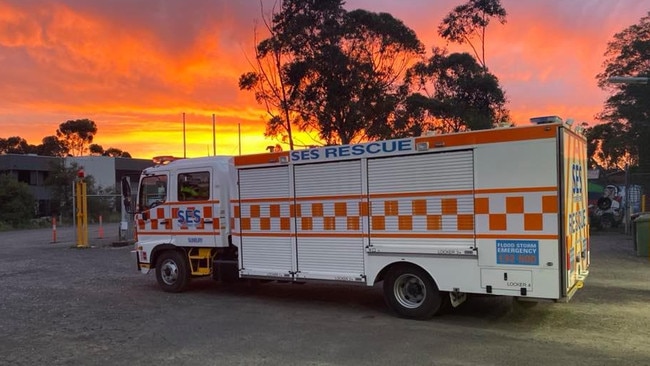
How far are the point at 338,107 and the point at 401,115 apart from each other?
3353mm

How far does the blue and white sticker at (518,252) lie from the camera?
23.5 feet

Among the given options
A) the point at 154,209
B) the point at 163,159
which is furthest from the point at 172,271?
the point at 163,159

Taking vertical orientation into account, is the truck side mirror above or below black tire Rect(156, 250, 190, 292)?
above

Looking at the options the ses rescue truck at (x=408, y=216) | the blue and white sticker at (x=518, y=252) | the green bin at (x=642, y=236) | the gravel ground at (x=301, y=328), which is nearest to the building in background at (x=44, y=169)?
the gravel ground at (x=301, y=328)

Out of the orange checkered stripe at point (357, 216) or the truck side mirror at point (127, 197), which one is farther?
the truck side mirror at point (127, 197)

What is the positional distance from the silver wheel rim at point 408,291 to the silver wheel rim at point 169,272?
499 centimetres

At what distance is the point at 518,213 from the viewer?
7289 millimetres

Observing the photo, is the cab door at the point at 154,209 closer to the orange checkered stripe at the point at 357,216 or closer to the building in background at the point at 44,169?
the orange checkered stripe at the point at 357,216

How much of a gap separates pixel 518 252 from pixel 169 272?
707 cm

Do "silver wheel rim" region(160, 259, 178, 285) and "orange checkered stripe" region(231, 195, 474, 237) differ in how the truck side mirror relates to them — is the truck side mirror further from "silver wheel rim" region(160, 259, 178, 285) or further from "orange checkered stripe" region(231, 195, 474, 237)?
"orange checkered stripe" region(231, 195, 474, 237)

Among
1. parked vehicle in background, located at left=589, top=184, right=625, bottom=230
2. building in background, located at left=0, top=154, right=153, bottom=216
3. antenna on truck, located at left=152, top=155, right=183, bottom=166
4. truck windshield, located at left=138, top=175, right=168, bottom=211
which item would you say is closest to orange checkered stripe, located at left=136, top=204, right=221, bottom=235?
truck windshield, located at left=138, top=175, right=168, bottom=211

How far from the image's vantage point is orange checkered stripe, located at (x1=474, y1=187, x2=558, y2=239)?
7.07 m

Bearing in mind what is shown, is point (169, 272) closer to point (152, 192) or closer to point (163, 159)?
point (152, 192)

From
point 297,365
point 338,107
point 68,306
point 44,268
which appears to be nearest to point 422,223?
point 297,365
